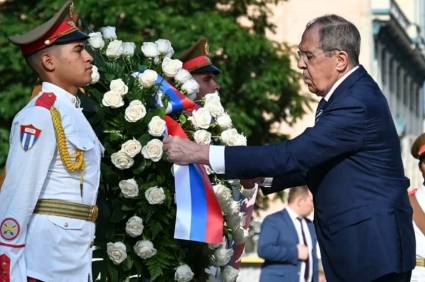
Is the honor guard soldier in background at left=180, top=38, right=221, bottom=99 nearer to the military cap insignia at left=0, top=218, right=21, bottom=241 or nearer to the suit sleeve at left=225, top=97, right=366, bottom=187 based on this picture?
the suit sleeve at left=225, top=97, right=366, bottom=187

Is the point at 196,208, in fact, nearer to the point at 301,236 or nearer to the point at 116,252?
the point at 116,252

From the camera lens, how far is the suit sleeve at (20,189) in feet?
22.9

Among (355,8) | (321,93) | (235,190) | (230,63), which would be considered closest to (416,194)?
(235,190)

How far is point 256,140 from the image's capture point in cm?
2550

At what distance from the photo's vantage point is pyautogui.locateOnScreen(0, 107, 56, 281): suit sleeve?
6.99 metres

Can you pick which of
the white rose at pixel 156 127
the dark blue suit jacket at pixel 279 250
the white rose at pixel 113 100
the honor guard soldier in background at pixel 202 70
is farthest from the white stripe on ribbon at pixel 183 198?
the dark blue suit jacket at pixel 279 250

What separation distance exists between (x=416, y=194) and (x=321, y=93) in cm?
278

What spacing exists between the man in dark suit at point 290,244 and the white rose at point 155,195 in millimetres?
5409

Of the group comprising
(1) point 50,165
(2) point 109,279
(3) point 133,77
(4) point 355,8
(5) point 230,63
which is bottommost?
(2) point 109,279

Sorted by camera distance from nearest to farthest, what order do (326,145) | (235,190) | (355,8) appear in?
(326,145)
(235,190)
(355,8)

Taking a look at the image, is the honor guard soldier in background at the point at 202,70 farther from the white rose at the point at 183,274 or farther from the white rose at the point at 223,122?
the white rose at the point at 183,274

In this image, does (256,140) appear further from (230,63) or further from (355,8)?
(355,8)

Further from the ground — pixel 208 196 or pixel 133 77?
pixel 133 77

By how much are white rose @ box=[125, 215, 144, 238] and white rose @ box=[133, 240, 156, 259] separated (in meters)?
0.06
